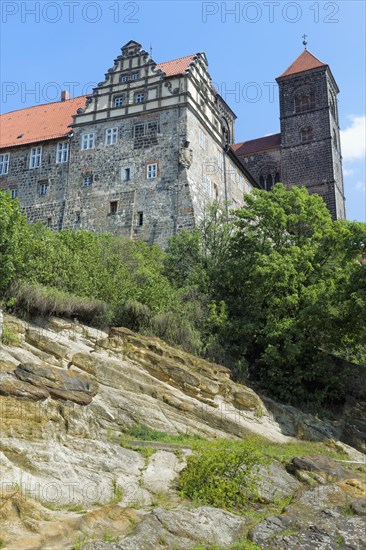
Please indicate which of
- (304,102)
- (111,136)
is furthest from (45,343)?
(304,102)

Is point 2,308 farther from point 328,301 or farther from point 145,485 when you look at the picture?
point 328,301

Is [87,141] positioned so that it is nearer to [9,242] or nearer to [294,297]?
[9,242]

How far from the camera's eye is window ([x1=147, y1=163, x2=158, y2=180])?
33.6 metres

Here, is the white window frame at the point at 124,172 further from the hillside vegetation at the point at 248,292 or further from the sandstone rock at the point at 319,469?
the sandstone rock at the point at 319,469

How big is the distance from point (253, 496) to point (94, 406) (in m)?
4.89

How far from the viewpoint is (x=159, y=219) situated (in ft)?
107

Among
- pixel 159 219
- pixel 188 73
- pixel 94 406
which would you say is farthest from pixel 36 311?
pixel 188 73

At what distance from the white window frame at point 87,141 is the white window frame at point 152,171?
4036 millimetres

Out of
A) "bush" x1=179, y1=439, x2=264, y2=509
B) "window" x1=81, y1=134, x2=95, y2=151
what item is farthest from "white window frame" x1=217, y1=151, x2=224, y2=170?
"bush" x1=179, y1=439, x2=264, y2=509

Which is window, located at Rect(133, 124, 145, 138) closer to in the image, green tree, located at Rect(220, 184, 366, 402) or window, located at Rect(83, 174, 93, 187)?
window, located at Rect(83, 174, 93, 187)

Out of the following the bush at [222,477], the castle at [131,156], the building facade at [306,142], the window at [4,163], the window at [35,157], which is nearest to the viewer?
the bush at [222,477]

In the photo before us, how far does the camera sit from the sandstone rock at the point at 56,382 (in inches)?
537

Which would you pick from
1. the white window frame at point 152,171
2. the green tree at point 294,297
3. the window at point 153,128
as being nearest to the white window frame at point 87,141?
the window at point 153,128

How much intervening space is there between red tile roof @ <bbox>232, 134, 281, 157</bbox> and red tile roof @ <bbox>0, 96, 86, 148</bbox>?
2183 cm
